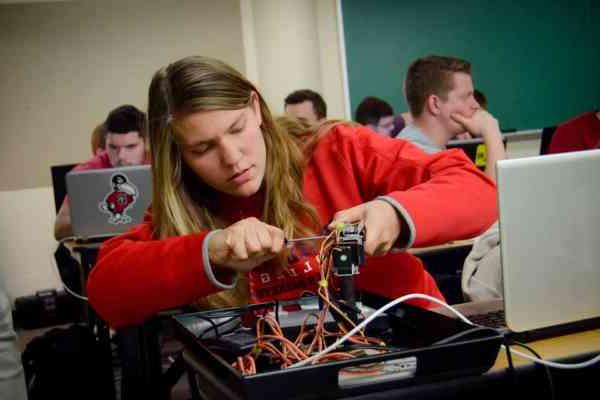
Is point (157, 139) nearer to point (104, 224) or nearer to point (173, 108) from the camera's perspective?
point (173, 108)

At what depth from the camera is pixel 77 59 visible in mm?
4902

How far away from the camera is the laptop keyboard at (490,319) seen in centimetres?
105

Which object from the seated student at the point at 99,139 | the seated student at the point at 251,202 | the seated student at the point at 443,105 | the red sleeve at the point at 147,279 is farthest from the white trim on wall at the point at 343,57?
the red sleeve at the point at 147,279

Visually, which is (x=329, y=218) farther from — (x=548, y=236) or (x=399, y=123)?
(x=399, y=123)

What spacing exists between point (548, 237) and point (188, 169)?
72 centimetres

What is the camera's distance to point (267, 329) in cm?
92

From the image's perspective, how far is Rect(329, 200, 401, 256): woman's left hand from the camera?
0.96m

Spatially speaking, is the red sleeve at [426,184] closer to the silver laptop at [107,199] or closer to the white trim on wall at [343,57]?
the silver laptop at [107,199]

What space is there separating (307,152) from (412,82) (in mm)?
1735

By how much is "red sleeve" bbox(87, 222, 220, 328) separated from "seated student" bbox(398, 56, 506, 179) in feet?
6.21

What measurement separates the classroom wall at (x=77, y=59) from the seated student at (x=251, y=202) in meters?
3.73

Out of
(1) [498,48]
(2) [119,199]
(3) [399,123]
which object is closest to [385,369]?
(2) [119,199]

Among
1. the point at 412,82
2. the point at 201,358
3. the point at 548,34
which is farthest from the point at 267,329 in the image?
the point at 548,34

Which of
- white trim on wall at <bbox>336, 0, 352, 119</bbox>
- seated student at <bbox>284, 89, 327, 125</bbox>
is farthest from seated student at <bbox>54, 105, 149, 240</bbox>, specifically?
white trim on wall at <bbox>336, 0, 352, 119</bbox>
